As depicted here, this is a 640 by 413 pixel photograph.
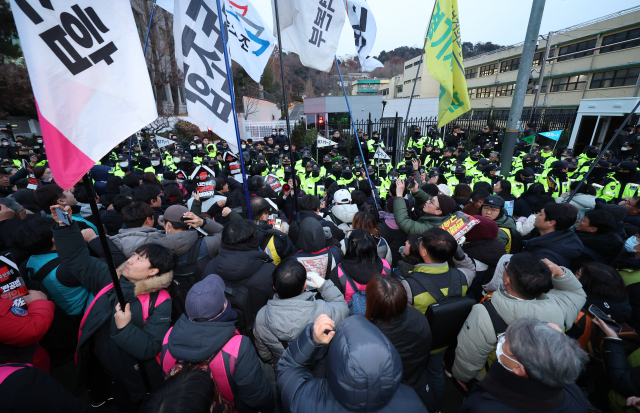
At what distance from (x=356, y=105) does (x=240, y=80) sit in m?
15.7

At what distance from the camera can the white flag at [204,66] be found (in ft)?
9.80

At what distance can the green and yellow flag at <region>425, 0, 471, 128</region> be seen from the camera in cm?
464

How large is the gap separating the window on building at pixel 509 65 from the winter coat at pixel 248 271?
4276 centimetres

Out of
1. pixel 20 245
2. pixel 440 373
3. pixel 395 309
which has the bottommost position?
pixel 440 373

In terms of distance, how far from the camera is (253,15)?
4.44 m

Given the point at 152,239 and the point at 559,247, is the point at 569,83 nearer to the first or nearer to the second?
A: the point at 559,247

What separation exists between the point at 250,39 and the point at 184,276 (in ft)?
12.8

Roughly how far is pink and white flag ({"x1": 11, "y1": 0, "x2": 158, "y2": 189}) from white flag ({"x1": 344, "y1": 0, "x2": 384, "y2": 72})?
12.2ft

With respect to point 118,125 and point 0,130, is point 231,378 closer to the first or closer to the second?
point 118,125

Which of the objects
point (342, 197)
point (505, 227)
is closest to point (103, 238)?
point (342, 197)

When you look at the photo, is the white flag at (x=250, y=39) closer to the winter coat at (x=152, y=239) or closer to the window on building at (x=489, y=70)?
the winter coat at (x=152, y=239)

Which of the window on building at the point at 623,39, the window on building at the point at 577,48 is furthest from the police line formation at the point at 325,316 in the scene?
the window on building at the point at 577,48

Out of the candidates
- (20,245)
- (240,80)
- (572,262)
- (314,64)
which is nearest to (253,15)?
(314,64)

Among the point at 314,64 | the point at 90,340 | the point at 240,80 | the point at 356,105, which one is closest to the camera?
the point at 90,340
